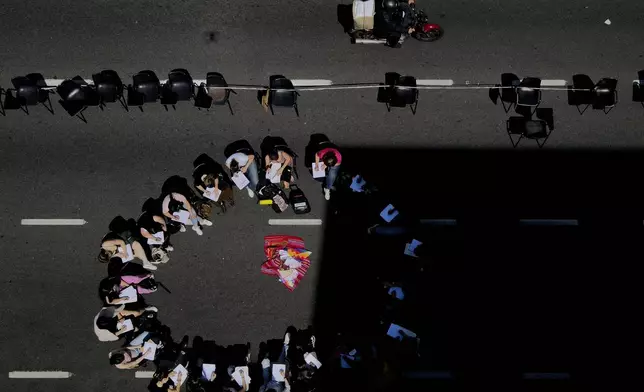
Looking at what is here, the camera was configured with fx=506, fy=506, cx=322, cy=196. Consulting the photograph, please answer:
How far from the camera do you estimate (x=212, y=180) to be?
490 inches

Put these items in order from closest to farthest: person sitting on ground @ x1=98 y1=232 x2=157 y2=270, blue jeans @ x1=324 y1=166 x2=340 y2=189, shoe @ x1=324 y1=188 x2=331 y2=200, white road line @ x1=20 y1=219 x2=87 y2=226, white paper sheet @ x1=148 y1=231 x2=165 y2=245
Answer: person sitting on ground @ x1=98 y1=232 x2=157 y2=270
white paper sheet @ x1=148 y1=231 x2=165 y2=245
blue jeans @ x1=324 y1=166 x2=340 y2=189
shoe @ x1=324 y1=188 x2=331 y2=200
white road line @ x1=20 y1=219 x2=87 y2=226

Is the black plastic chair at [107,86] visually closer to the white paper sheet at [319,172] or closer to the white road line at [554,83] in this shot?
the white paper sheet at [319,172]

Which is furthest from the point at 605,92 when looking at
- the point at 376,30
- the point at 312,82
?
the point at 312,82

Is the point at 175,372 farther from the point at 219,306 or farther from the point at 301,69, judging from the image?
the point at 301,69

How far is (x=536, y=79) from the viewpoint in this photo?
516 inches

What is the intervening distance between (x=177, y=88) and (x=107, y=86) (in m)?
1.82

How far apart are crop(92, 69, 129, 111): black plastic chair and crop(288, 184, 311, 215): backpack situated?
17.0ft

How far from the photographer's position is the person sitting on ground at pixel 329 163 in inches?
482

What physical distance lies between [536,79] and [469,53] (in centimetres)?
186

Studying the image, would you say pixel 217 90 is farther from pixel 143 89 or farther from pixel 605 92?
pixel 605 92

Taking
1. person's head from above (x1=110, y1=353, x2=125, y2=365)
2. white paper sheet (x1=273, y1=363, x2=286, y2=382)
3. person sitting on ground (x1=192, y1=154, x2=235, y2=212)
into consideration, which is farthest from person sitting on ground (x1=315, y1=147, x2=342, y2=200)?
person's head from above (x1=110, y1=353, x2=125, y2=365)

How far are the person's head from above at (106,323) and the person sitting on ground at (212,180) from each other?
3729 mm

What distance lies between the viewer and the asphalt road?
13117 millimetres

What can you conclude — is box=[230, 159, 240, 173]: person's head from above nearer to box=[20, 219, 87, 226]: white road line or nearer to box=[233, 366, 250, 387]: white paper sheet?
box=[20, 219, 87, 226]: white road line
